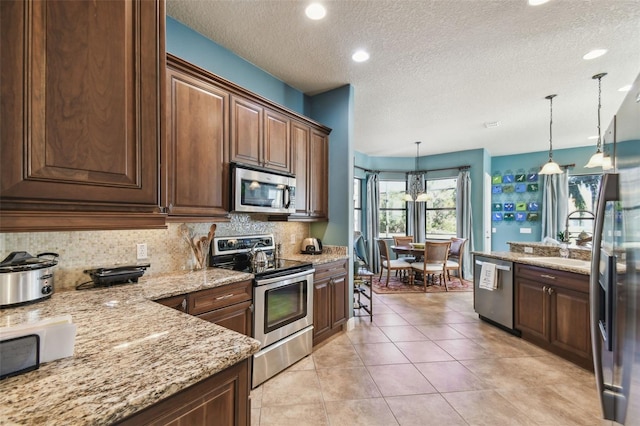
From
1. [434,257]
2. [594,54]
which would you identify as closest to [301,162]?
[594,54]

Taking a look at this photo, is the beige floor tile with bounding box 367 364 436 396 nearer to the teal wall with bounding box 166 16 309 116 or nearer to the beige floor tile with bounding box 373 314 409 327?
the beige floor tile with bounding box 373 314 409 327

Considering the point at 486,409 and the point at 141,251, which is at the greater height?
the point at 141,251

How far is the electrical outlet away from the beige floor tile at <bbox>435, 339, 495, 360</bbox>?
294cm

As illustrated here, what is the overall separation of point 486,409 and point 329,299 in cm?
157

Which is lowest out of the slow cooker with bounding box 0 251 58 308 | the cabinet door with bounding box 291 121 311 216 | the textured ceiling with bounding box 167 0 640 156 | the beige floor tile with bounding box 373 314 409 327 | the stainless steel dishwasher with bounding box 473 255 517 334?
the beige floor tile with bounding box 373 314 409 327

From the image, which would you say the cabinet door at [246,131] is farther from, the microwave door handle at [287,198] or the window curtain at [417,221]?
the window curtain at [417,221]

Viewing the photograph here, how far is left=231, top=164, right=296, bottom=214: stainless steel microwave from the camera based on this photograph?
2365 mm

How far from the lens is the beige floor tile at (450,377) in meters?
2.18

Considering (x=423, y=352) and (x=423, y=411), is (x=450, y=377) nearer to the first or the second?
(x=423, y=352)

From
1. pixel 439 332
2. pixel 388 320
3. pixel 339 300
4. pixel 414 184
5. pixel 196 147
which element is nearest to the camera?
pixel 196 147

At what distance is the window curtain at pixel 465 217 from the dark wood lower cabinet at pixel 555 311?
136 inches

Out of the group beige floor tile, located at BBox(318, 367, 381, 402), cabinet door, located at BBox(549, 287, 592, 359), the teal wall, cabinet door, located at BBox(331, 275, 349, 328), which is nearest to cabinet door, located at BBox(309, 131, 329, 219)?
the teal wall

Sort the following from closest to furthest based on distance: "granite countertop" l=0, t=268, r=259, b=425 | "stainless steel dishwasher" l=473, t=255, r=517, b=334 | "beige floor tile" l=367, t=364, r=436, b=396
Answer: "granite countertop" l=0, t=268, r=259, b=425 < "beige floor tile" l=367, t=364, r=436, b=396 < "stainless steel dishwasher" l=473, t=255, r=517, b=334

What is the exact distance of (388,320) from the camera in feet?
11.9
